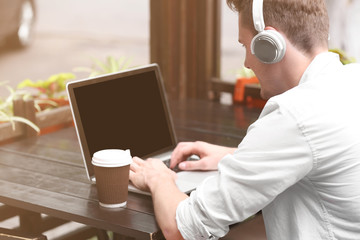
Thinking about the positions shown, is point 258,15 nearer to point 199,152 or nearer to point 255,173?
point 255,173

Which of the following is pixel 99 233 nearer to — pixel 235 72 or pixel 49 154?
pixel 49 154

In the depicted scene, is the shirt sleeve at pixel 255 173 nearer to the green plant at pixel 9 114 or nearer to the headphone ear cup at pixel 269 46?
the headphone ear cup at pixel 269 46

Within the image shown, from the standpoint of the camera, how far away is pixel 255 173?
54.3 inches

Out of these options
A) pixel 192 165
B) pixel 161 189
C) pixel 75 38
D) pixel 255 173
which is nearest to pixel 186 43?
pixel 192 165

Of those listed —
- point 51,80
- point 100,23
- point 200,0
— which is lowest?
point 100,23

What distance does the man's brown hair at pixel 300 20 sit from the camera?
145 centimetres

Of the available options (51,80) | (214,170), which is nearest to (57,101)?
A: (51,80)

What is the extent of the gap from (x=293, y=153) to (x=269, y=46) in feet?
0.81

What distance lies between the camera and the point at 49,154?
7.48ft

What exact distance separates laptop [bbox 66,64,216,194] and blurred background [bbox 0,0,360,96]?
4.34 metres

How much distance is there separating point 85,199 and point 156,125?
1.73ft

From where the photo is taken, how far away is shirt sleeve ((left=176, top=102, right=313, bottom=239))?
4.44ft

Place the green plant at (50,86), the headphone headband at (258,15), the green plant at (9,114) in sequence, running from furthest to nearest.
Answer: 1. the green plant at (50,86)
2. the green plant at (9,114)
3. the headphone headband at (258,15)

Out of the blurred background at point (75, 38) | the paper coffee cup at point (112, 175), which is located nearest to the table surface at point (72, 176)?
the paper coffee cup at point (112, 175)
